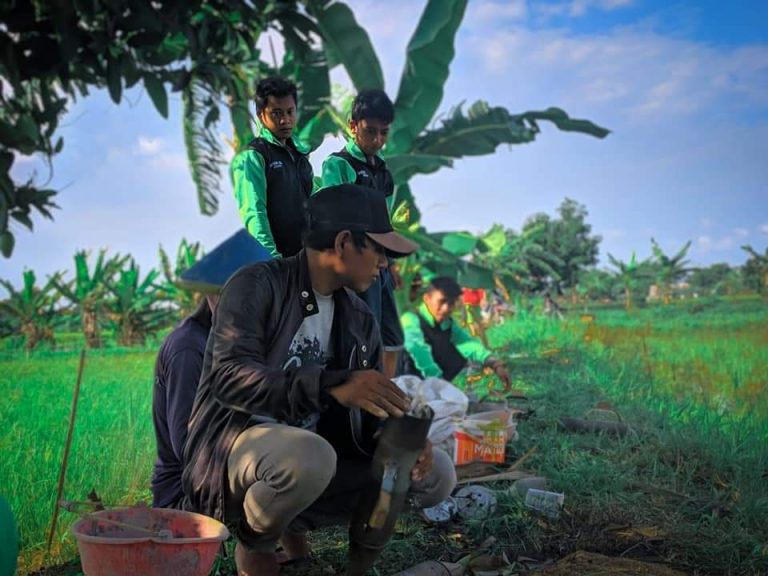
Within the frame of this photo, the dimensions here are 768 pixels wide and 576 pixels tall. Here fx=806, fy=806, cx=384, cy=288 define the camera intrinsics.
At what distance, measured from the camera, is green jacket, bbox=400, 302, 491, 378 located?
543 centimetres

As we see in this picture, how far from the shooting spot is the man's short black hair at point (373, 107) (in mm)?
3295

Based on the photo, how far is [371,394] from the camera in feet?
6.83

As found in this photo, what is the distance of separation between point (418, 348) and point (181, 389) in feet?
9.86

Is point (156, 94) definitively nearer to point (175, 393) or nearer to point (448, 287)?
point (448, 287)

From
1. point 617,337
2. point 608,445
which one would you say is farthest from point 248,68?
point 608,445

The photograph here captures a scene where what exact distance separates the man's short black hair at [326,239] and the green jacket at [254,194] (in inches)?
33.0

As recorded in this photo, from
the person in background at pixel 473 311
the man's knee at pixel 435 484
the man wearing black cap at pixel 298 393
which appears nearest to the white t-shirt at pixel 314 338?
the man wearing black cap at pixel 298 393

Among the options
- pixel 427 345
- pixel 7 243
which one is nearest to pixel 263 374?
pixel 427 345

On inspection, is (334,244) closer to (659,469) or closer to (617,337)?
(659,469)

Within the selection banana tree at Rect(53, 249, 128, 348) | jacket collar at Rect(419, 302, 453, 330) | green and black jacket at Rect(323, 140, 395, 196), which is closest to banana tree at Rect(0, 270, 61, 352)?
banana tree at Rect(53, 249, 128, 348)

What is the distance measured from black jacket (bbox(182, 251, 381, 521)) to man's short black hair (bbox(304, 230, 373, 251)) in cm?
6

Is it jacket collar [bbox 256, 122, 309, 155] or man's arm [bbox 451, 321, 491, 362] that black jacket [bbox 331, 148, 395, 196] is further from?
man's arm [bbox 451, 321, 491, 362]

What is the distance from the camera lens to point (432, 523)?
3396mm

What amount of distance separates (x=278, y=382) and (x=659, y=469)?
273 centimetres
